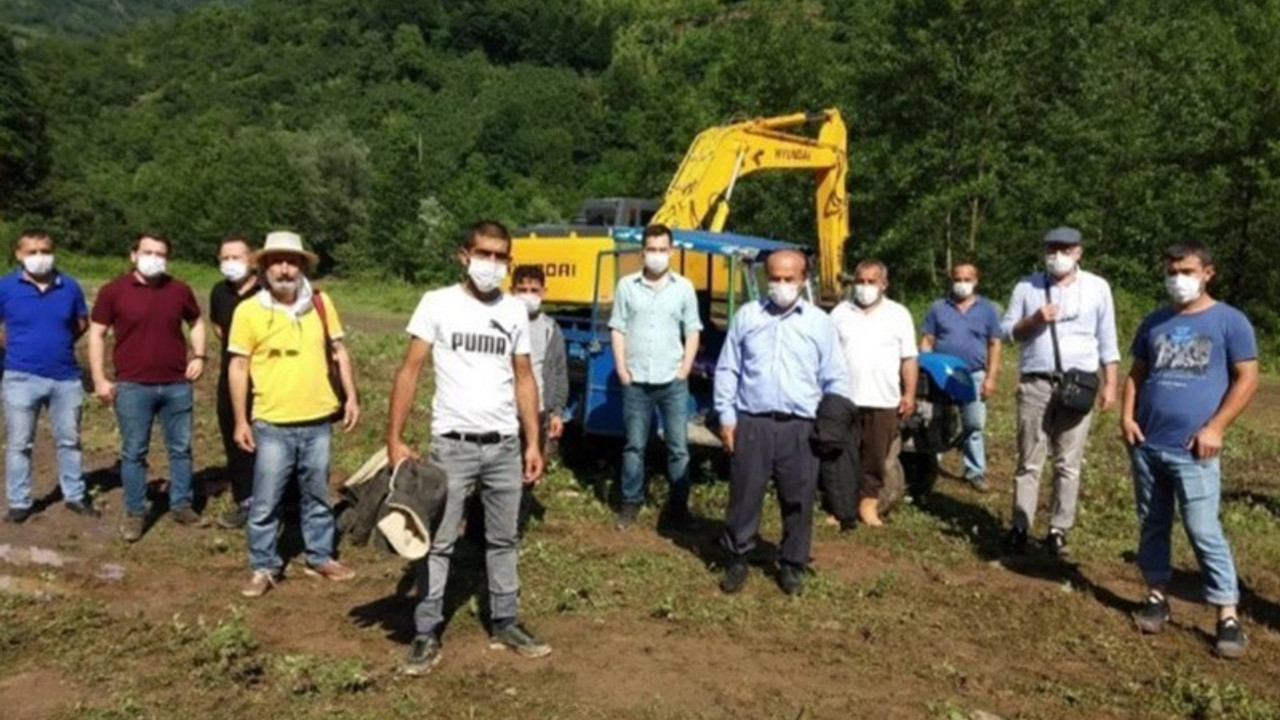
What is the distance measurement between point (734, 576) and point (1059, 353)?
2.37 metres

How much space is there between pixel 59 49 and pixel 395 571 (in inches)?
5048

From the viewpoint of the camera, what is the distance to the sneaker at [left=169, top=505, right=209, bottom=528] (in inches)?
276

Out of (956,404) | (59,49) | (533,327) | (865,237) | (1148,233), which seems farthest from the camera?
Result: (59,49)

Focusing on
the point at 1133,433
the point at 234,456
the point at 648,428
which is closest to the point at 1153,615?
the point at 1133,433

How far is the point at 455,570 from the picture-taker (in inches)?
242

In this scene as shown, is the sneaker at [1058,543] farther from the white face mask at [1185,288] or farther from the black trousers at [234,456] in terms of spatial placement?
the black trousers at [234,456]

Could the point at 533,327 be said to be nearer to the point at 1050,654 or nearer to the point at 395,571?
the point at 395,571

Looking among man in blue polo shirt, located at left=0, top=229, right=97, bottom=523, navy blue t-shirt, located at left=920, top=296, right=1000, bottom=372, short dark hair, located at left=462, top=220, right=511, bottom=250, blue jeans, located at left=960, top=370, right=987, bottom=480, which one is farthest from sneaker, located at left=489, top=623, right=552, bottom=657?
navy blue t-shirt, located at left=920, top=296, right=1000, bottom=372

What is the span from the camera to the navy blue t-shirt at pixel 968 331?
28.2 ft

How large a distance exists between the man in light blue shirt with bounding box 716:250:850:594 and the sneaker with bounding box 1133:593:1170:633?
5.63ft

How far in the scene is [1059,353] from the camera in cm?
635

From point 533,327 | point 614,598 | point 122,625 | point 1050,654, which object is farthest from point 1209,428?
point 122,625

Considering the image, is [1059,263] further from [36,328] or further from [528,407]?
[36,328]

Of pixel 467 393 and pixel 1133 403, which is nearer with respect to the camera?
pixel 467 393
